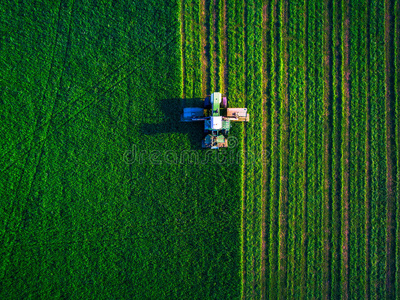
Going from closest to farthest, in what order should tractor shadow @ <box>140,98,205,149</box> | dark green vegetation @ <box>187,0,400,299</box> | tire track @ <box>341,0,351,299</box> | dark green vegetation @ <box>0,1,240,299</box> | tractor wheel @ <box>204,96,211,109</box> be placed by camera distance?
tractor wheel @ <box>204,96,211,109</box> < dark green vegetation @ <box>0,1,240,299</box> < tractor shadow @ <box>140,98,205,149</box> < dark green vegetation @ <box>187,0,400,299</box> < tire track @ <box>341,0,351,299</box>

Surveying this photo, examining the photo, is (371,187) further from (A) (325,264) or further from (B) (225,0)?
(B) (225,0)

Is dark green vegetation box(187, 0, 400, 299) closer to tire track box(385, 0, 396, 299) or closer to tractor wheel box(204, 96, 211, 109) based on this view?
tire track box(385, 0, 396, 299)

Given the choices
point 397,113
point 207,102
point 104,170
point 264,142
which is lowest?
point 104,170

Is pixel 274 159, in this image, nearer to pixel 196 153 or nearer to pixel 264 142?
pixel 264 142

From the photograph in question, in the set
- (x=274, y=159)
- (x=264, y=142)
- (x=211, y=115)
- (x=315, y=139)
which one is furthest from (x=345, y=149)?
(x=211, y=115)

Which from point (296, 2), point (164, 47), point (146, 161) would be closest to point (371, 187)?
point (296, 2)

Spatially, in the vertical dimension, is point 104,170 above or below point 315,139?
below

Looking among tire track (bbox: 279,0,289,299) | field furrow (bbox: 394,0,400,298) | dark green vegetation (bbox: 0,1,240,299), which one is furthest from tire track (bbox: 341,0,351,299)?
dark green vegetation (bbox: 0,1,240,299)
